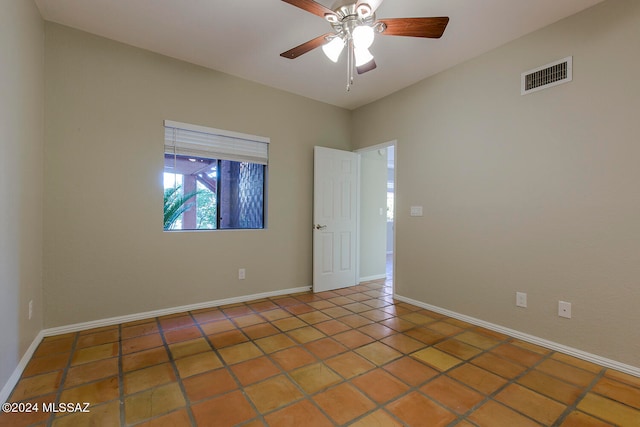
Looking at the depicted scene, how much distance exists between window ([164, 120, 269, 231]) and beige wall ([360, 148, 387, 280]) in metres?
1.66

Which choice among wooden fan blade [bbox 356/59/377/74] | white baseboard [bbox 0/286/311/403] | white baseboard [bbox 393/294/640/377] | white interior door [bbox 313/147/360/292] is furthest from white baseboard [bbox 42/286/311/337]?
wooden fan blade [bbox 356/59/377/74]

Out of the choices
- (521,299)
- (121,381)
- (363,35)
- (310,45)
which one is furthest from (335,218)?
(121,381)

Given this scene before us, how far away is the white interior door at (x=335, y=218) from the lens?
13.1ft

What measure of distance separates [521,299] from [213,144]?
3490 mm

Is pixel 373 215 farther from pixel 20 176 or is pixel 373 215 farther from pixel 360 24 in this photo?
pixel 20 176

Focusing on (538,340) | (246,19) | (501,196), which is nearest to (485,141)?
(501,196)

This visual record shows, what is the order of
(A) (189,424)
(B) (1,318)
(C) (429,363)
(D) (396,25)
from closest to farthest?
(A) (189,424) < (B) (1,318) < (D) (396,25) < (C) (429,363)

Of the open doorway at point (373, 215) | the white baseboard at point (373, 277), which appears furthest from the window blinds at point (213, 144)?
the white baseboard at point (373, 277)

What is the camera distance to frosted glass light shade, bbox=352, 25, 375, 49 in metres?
1.85

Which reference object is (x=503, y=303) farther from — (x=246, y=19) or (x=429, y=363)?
(x=246, y=19)

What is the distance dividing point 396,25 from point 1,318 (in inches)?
114

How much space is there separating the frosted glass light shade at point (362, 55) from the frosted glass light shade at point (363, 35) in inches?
3.9

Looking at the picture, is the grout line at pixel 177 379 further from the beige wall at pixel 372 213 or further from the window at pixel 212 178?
the beige wall at pixel 372 213

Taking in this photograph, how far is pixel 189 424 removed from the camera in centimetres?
149
